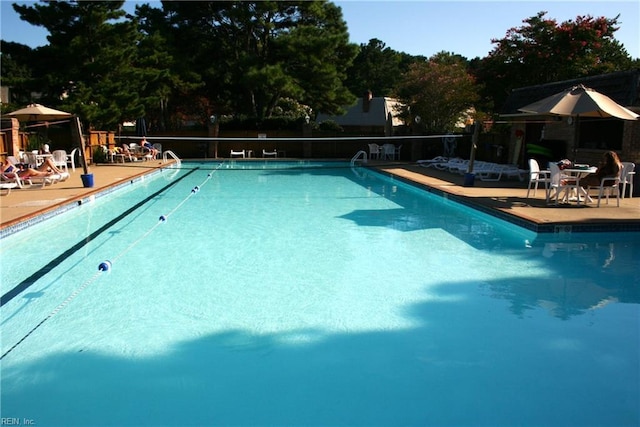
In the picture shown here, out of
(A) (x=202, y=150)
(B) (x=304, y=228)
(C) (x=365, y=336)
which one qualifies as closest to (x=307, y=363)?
(C) (x=365, y=336)

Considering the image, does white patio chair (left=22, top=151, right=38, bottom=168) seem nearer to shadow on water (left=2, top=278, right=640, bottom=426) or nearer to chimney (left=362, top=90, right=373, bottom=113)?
shadow on water (left=2, top=278, right=640, bottom=426)

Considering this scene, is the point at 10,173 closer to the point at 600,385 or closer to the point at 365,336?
the point at 365,336

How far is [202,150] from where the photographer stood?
25.4 meters

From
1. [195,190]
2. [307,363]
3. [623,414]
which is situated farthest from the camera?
[195,190]

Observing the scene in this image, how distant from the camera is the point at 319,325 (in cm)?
498

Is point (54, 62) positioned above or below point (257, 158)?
above

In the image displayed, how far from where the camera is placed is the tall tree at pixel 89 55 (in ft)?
63.4

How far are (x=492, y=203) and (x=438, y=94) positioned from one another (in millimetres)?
15790

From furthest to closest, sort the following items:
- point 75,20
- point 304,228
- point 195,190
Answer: point 75,20
point 195,190
point 304,228

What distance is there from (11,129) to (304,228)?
10.2 m

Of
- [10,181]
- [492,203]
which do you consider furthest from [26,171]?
[492,203]

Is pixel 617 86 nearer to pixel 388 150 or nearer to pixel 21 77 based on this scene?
pixel 388 150

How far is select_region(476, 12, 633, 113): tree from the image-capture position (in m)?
19.8

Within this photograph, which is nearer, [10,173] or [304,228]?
[304,228]
